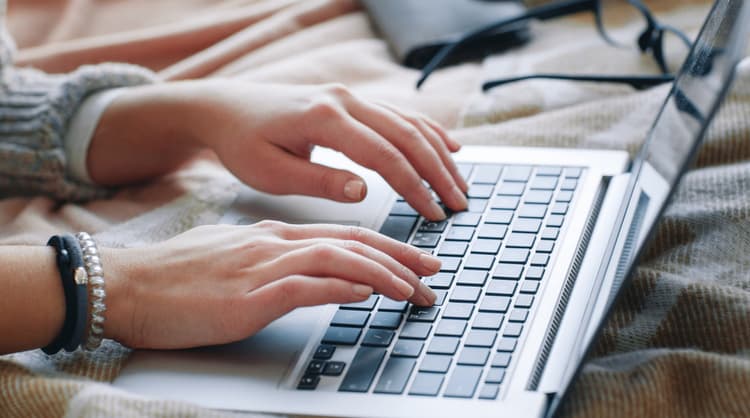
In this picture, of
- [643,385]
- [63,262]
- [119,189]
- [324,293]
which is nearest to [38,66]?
[119,189]

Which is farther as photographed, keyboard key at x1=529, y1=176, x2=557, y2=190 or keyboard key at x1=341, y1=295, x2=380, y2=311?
keyboard key at x1=529, y1=176, x2=557, y2=190

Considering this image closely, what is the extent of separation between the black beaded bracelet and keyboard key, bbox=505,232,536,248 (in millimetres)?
310

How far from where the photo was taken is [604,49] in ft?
3.73

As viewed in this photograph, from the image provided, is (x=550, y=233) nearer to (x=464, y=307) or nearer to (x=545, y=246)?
(x=545, y=246)

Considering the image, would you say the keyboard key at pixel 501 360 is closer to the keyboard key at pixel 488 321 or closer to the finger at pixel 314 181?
the keyboard key at pixel 488 321

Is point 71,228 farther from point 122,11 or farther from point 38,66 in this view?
point 122,11

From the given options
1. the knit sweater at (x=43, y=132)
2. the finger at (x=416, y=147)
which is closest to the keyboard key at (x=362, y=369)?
the finger at (x=416, y=147)

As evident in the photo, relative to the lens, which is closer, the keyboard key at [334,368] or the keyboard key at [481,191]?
the keyboard key at [334,368]

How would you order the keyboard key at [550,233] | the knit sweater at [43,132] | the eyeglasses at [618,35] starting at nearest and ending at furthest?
the keyboard key at [550,233] < the knit sweater at [43,132] < the eyeglasses at [618,35]

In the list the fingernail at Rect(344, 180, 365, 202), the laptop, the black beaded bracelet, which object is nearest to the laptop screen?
the laptop

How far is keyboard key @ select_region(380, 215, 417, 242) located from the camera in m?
0.79

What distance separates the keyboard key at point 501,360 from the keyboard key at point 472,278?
0.09m

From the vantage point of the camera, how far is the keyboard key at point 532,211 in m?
0.79

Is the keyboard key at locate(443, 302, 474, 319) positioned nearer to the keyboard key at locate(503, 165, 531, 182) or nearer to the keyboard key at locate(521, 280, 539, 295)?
the keyboard key at locate(521, 280, 539, 295)
